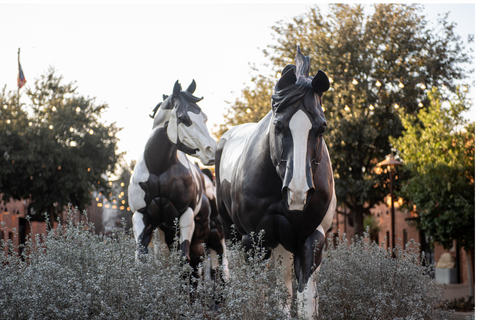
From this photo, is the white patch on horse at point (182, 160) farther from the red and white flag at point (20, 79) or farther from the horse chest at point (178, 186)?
the red and white flag at point (20, 79)

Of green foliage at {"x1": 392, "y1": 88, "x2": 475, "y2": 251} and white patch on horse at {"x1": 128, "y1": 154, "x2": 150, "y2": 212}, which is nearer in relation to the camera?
white patch on horse at {"x1": 128, "y1": 154, "x2": 150, "y2": 212}

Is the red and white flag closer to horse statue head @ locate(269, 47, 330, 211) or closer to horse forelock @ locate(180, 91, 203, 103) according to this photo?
horse forelock @ locate(180, 91, 203, 103)

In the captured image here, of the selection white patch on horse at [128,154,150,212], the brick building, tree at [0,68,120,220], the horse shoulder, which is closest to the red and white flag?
tree at [0,68,120,220]

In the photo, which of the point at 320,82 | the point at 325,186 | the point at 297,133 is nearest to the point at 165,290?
the point at 325,186

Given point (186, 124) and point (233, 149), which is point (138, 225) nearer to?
point (186, 124)

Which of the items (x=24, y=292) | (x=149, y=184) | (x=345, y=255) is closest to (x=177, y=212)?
(x=149, y=184)

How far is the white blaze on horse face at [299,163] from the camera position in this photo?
11.0 feet

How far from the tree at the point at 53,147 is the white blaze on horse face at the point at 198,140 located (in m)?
15.7

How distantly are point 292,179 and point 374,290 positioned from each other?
1.65 m

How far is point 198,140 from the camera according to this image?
6.16 m

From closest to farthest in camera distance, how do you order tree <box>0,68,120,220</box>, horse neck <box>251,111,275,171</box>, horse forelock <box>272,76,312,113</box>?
horse forelock <box>272,76,312,113</box>
horse neck <box>251,111,275,171</box>
tree <box>0,68,120,220</box>

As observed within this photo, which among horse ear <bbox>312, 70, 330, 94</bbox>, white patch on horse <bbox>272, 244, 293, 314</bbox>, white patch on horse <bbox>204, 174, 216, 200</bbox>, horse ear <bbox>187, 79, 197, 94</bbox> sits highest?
horse ear <bbox>187, 79, 197, 94</bbox>

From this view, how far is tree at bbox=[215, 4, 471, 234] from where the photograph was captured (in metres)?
21.1

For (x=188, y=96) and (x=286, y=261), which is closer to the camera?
(x=286, y=261)
